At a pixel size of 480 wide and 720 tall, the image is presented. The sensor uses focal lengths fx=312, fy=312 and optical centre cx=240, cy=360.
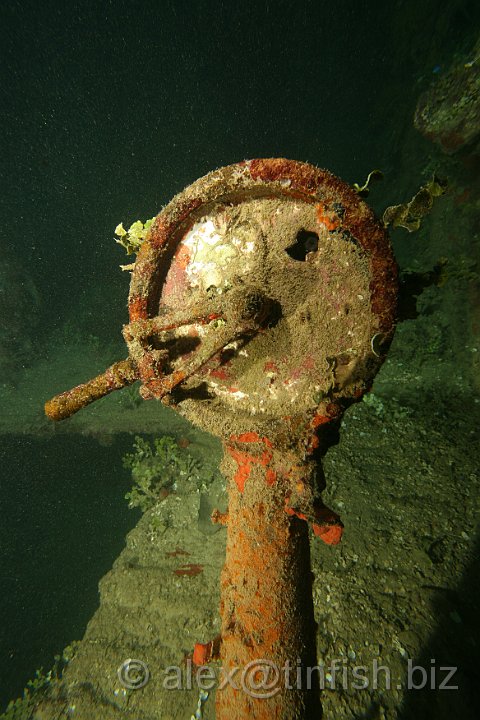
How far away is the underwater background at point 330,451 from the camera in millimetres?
2660

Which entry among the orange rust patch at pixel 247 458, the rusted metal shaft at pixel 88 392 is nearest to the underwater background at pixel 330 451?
the orange rust patch at pixel 247 458

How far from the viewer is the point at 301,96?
17.5m

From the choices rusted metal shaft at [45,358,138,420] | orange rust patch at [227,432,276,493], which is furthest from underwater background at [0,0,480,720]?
rusted metal shaft at [45,358,138,420]

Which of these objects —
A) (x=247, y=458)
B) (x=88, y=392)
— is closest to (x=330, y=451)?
(x=247, y=458)

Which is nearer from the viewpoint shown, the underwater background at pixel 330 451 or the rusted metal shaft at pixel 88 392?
the rusted metal shaft at pixel 88 392

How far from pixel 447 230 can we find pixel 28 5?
84.9 feet

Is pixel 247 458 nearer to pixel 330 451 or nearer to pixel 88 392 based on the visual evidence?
pixel 88 392

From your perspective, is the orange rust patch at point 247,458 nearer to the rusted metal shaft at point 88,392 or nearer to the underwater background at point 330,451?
the rusted metal shaft at point 88,392

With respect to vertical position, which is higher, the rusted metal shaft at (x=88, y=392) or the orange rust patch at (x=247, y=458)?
the rusted metal shaft at (x=88, y=392)

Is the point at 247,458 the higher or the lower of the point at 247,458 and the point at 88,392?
the lower

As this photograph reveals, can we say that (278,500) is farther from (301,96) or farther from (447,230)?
(301,96)

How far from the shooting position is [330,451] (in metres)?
Result: 4.11

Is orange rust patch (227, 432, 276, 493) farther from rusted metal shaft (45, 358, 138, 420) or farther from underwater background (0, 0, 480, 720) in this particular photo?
underwater background (0, 0, 480, 720)

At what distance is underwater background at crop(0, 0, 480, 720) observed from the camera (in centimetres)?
266
